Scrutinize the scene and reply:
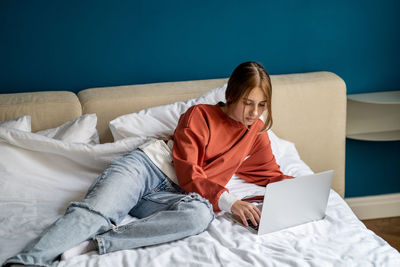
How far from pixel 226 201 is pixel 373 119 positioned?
50.0 inches

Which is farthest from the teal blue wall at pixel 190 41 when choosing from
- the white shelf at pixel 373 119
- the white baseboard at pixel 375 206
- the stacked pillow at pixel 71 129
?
the stacked pillow at pixel 71 129

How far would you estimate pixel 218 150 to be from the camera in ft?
6.02

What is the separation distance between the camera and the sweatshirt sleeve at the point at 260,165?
189 cm

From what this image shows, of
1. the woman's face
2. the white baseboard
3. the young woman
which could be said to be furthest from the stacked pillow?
the white baseboard

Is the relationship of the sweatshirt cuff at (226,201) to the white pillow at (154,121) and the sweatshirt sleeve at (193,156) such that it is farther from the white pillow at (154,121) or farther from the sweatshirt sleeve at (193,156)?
the white pillow at (154,121)

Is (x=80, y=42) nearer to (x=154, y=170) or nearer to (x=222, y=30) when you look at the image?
(x=222, y=30)

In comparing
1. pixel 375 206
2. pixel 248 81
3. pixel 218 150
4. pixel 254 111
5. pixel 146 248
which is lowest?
pixel 375 206

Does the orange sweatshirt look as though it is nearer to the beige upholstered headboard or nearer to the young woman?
the young woman

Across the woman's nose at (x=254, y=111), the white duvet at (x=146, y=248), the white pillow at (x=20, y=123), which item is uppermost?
the woman's nose at (x=254, y=111)

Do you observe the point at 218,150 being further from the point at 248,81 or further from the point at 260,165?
the point at 248,81

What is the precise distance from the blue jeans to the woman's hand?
81 millimetres

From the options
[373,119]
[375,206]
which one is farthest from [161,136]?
[375,206]

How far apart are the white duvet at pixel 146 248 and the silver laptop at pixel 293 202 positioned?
0.09ft

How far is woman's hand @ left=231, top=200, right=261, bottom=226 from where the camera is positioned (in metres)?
1.53
